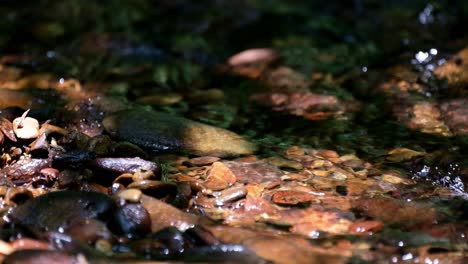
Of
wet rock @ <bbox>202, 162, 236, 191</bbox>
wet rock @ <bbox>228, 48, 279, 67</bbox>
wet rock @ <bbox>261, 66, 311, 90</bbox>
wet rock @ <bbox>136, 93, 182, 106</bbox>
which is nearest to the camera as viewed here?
wet rock @ <bbox>202, 162, 236, 191</bbox>

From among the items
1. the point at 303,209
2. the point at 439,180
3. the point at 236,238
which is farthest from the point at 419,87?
the point at 236,238

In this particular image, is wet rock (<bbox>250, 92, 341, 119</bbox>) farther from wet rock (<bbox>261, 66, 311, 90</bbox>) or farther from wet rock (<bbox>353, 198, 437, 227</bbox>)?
wet rock (<bbox>353, 198, 437, 227</bbox>)

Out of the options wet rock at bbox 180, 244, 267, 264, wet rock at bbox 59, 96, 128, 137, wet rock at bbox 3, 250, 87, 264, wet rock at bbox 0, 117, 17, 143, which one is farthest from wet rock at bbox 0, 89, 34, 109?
wet rock at bbox 180, 244, 267, 264

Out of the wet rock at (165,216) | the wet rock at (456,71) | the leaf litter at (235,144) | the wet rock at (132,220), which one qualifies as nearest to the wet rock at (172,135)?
the leaf litter at (235,144)

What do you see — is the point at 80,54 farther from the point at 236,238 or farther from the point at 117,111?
the point at 236,238

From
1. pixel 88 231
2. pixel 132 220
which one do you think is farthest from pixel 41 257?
pixel 132 220

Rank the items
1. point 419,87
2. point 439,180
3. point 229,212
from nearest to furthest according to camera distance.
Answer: point 229,212 → point 439,180 → point 419,87

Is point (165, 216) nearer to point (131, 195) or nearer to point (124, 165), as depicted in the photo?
point (131, 195)
